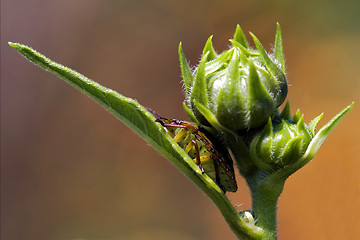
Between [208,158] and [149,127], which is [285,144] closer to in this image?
[208,158]

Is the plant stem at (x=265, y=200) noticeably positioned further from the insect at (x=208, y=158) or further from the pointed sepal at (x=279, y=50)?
the pointed sepal at (x=279, y=50)

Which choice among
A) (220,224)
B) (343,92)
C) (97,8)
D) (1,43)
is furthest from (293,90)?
(1,43)

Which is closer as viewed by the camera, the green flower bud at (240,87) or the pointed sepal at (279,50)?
the green flower bud at (240,87)

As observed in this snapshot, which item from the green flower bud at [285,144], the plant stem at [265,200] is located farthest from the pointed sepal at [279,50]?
the plant stem at [265,200]

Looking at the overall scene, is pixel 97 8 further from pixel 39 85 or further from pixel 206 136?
pixel 206 136

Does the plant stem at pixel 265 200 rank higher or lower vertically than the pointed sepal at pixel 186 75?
lower
